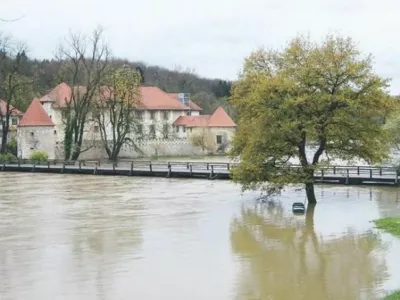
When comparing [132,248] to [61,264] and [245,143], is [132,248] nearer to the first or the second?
[61,264]

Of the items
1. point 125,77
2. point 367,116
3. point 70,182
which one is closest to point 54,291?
point 367,116

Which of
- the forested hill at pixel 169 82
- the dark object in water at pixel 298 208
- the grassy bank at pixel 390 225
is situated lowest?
the grassy bank at pixel 390 225

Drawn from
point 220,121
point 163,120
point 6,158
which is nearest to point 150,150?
point 163,120

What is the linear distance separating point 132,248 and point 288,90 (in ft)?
36.9

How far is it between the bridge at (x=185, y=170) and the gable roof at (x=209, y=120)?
26070mm

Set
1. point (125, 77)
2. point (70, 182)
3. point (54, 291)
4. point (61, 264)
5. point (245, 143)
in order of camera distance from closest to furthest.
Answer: point (54, 291) → point (61, 264) → point (245, 143) → point (70, 182) → point (125, 77)

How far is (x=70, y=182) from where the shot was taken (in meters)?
43.2

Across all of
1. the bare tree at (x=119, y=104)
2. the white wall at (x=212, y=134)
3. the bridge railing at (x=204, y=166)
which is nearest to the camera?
the bridge railing at (x=204, y=166)

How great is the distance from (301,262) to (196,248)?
333 cm

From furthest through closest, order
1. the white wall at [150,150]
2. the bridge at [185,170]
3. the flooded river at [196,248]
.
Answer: the white wall at [150,150], the bridge at [185,170], the flooded river at [196,248]

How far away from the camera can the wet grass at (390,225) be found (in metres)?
20.5

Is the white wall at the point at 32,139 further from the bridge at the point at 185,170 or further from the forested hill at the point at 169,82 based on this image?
the forested hill at the point at 169,82

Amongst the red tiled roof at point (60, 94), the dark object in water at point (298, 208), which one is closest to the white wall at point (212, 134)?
the red tiled roof at point (60, 94)

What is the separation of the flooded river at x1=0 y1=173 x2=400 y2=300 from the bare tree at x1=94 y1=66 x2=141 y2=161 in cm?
3032
